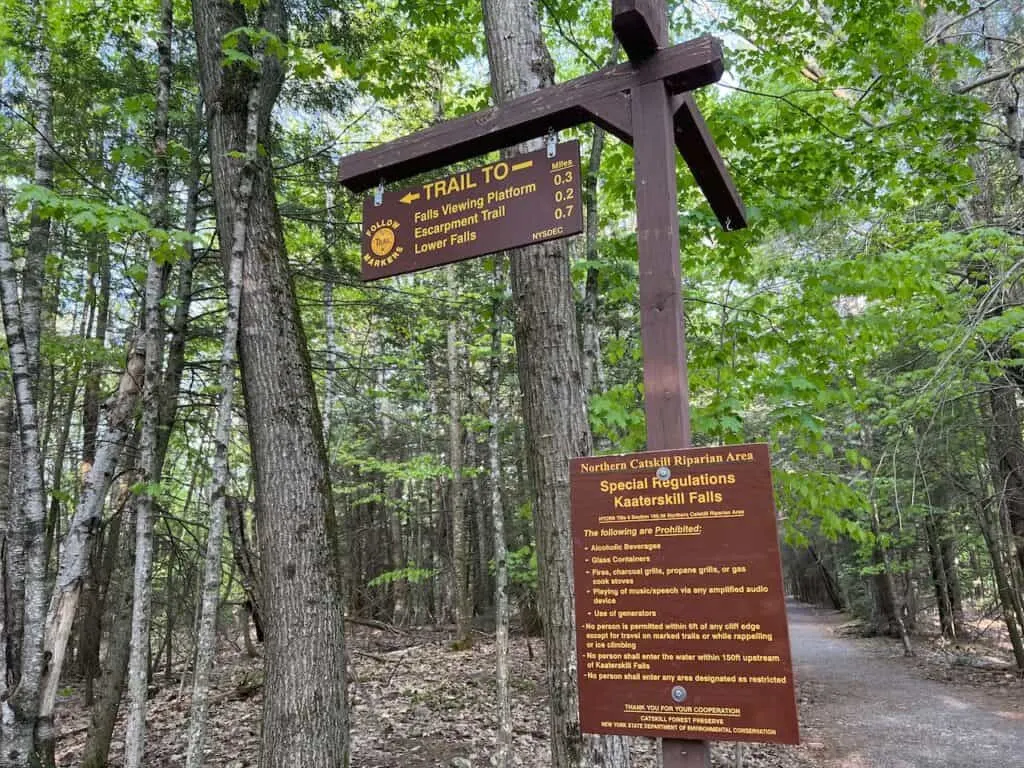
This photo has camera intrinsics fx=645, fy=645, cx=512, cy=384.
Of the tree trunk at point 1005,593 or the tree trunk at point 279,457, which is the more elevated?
the tree trunk at point 279,457

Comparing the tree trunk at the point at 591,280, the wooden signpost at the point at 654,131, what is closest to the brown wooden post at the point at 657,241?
the wooden signpost at the point at 654,131

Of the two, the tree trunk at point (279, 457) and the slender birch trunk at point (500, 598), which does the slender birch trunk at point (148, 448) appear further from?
the slender birch trunk at point (500, 598)

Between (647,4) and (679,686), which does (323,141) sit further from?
(679,686)

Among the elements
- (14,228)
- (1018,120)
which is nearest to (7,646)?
(14,228)

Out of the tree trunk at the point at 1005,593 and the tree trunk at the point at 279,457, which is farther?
the tree trunk at the point at 1005,593

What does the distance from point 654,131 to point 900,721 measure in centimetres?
1100

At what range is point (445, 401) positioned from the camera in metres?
17.0

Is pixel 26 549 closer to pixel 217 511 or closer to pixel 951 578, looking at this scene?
pixel 217 511

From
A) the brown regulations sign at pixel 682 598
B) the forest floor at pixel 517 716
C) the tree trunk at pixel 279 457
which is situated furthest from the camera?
the forest floor at pixel 517 716

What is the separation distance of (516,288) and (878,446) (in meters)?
15.4

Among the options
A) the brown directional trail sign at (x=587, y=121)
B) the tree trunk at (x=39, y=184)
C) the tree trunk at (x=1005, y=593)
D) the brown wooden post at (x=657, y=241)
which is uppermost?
the tree trunk at (x=39, y=184)

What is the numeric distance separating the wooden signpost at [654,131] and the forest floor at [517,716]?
5.95 meters

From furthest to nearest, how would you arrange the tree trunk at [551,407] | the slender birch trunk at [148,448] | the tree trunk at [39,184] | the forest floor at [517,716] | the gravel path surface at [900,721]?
the gravel path surface at [900,721] → the forest floor at [517,716] → the tree trunk at [39,184] → the slender birch trunk at [148,448] → the tree trunk at [551,407]

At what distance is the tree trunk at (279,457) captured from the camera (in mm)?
4492
